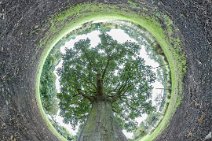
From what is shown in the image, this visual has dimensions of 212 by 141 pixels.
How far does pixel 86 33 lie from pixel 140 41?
1.91m

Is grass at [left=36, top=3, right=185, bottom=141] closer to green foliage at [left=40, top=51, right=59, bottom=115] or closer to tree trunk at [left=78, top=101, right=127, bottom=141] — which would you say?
green foliage at [left=40, top=51, right=59, bottom=115]

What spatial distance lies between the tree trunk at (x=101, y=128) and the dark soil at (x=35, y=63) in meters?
1.65

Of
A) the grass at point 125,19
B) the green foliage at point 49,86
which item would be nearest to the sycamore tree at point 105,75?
the green foliage at point 49,86

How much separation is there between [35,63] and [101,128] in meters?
3.28

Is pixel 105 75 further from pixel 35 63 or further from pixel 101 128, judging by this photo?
A: pixel 101 128

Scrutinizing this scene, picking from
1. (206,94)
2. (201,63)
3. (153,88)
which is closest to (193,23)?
(201,63)

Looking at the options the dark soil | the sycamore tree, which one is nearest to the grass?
the dark soil

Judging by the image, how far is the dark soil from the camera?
6.11 metres

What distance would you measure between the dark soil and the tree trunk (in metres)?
1.65

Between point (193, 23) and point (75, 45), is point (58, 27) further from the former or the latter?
point (193, 23)

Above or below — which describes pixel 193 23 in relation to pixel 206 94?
above

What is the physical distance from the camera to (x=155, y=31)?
9.53m

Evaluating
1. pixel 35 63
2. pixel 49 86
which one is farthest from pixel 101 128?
pixel 49 86

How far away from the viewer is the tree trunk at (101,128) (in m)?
5.89
